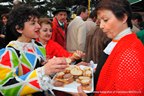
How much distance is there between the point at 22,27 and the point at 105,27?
2.35 ft

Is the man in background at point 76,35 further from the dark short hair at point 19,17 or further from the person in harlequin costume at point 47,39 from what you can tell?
the dark short hair at point 19,17

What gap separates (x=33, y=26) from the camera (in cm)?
213

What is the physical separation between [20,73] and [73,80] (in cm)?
44

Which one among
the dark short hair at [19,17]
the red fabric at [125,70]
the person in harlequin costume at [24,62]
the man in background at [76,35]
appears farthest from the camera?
the man in background at [76,35]

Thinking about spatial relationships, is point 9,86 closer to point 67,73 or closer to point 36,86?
point 36,86

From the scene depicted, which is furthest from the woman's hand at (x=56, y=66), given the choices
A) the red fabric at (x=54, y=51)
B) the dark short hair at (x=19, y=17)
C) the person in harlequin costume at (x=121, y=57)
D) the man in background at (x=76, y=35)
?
the man in background at (x=76, y=35)

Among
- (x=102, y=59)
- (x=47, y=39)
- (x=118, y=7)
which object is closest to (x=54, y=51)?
(x=47, y=39)

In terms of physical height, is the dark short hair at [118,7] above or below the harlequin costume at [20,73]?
above

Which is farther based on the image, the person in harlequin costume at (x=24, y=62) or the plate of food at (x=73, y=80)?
the plate of food at (x=73, y=80)

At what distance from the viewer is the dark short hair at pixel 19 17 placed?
2.08 metres

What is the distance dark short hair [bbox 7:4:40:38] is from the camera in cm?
208

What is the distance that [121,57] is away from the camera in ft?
5.05

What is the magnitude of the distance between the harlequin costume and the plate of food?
0.19m

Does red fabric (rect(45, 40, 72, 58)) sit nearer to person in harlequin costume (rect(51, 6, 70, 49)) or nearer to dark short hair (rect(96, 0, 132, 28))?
person in harlequin costume (rect(51, 6, 70, 49))
